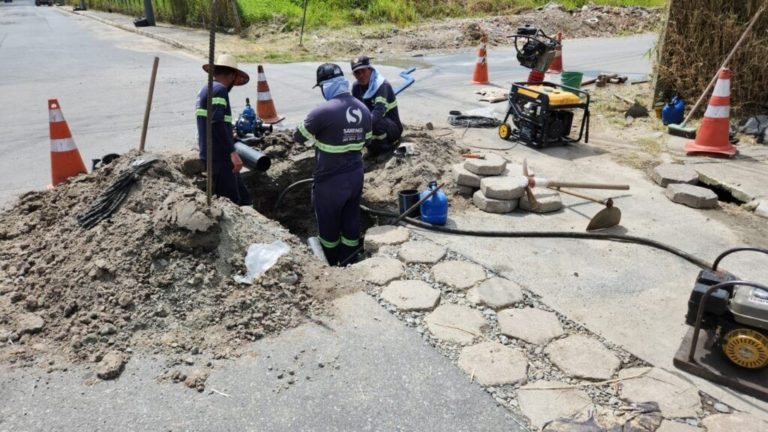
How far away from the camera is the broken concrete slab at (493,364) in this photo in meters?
2.92

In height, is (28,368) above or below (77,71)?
below

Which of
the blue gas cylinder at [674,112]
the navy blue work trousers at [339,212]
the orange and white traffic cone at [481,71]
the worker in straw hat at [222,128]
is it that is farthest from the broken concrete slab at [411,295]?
the orange and white traffic cone at [481,71]

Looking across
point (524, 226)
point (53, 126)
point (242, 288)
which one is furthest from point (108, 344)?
point (524, 226)

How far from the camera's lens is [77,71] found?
42.6 ft

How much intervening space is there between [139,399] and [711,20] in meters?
8.97

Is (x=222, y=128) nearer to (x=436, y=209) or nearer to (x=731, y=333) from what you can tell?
(x=436, y=209)

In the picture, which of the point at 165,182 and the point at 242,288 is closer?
the point at 242,288

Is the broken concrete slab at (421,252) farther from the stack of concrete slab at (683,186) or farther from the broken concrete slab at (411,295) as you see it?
the stack of concrete slab at (683,186)

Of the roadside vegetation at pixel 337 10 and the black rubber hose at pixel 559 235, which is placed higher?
the roadside vegetation at pixel 337 10

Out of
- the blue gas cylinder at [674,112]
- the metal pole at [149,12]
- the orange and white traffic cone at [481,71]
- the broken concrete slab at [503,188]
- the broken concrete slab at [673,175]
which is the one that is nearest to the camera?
the broken concrete slab at [503,188]

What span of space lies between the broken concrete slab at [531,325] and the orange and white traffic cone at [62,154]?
454 centimetres

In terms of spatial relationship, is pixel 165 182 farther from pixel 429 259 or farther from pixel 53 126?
pixel 429 259

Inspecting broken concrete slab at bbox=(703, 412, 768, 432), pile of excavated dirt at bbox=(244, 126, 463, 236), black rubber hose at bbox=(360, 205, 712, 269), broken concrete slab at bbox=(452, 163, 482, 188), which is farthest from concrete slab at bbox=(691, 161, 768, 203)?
broken concrete slab at bbox=(703, 412, 768, 432)

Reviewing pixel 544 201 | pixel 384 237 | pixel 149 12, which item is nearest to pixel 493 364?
pixel 384 237
